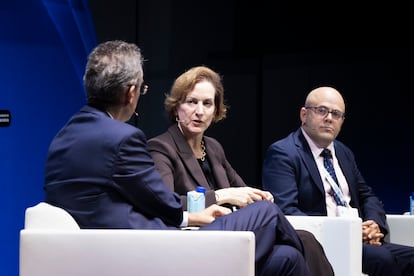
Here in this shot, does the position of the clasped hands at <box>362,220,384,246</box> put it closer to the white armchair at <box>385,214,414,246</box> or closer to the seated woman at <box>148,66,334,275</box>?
the white armchair at <box>385,214,414,246</box>

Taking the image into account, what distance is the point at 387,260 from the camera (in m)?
3.97

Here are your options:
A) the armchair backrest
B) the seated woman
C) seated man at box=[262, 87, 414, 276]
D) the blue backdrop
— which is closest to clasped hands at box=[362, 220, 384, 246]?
seated man at box=[262, 87, 414, 276]

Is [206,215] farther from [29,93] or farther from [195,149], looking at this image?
[29,93]

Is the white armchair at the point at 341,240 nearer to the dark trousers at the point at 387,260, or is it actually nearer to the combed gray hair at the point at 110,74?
the dark trousers at the point at 387,260

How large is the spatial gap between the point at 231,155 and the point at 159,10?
1225 millimetres

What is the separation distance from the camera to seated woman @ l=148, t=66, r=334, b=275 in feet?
11.7

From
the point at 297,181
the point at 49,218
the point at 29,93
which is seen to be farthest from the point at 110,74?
the point at 29,93

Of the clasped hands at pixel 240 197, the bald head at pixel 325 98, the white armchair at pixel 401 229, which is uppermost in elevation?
the bald head at pixel 325 98

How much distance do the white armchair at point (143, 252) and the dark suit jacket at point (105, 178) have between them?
14 cm

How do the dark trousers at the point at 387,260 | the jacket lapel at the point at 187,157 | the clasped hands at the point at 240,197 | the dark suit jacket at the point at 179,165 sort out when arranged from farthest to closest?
1. the dark trousers at the point at 387,260
2. the jacket lapel at the point at 187,157
3. the dark suit jacket at the point at 179,165
4. the clasped hands at the point at 240,197

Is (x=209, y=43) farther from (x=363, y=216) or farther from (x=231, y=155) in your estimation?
(x=363, y=216)

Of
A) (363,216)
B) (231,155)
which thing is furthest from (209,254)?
(231,155)

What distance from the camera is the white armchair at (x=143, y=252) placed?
2.66 metres

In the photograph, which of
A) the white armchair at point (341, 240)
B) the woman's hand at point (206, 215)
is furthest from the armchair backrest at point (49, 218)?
the white armchair at point (341, 240)
